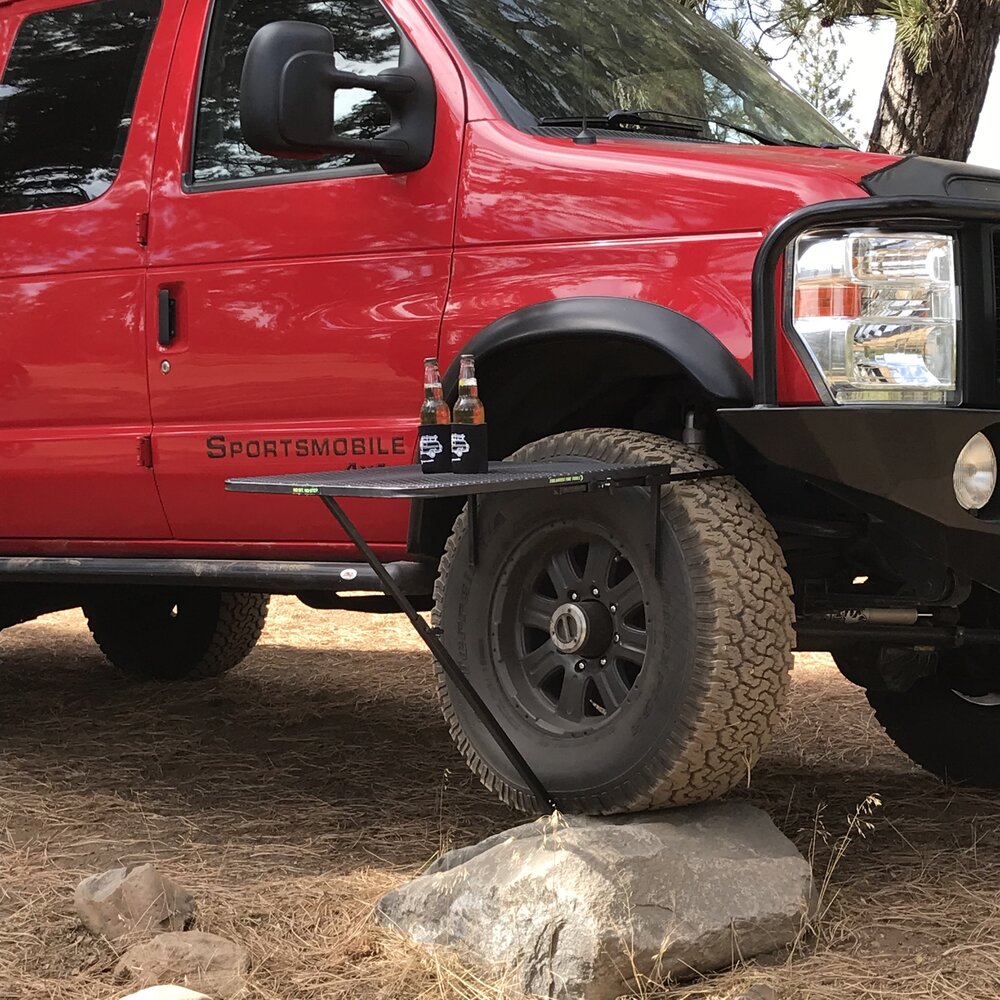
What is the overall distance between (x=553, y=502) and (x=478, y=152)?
2.85ft

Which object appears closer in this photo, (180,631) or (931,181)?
(931,181)

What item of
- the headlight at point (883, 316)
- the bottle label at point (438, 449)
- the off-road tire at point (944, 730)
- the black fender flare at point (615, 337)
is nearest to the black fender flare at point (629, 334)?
the black fender flare at point (615, 337)

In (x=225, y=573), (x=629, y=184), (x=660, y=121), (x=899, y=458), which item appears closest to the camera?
(x=899, y=458)

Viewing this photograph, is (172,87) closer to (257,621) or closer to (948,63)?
(257,621)

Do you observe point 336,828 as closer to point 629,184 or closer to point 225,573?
point 225,573

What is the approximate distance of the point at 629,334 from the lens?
331cm

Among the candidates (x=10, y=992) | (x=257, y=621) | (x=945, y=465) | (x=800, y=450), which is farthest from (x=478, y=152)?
(x=257, y=621)

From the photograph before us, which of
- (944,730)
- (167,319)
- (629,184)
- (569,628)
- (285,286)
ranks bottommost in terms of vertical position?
(944,730)

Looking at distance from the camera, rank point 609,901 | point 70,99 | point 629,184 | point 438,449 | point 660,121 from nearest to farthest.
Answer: point 609,901, point 438,449, point 629,184, point 660,121, point 70,99

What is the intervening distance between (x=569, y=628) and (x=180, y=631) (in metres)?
3.41

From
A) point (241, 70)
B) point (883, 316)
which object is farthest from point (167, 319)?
point (883, 316)

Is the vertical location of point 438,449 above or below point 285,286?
below

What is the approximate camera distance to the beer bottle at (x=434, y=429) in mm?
3301

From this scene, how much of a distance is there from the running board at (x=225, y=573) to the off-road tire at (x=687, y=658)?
0.44 meters
